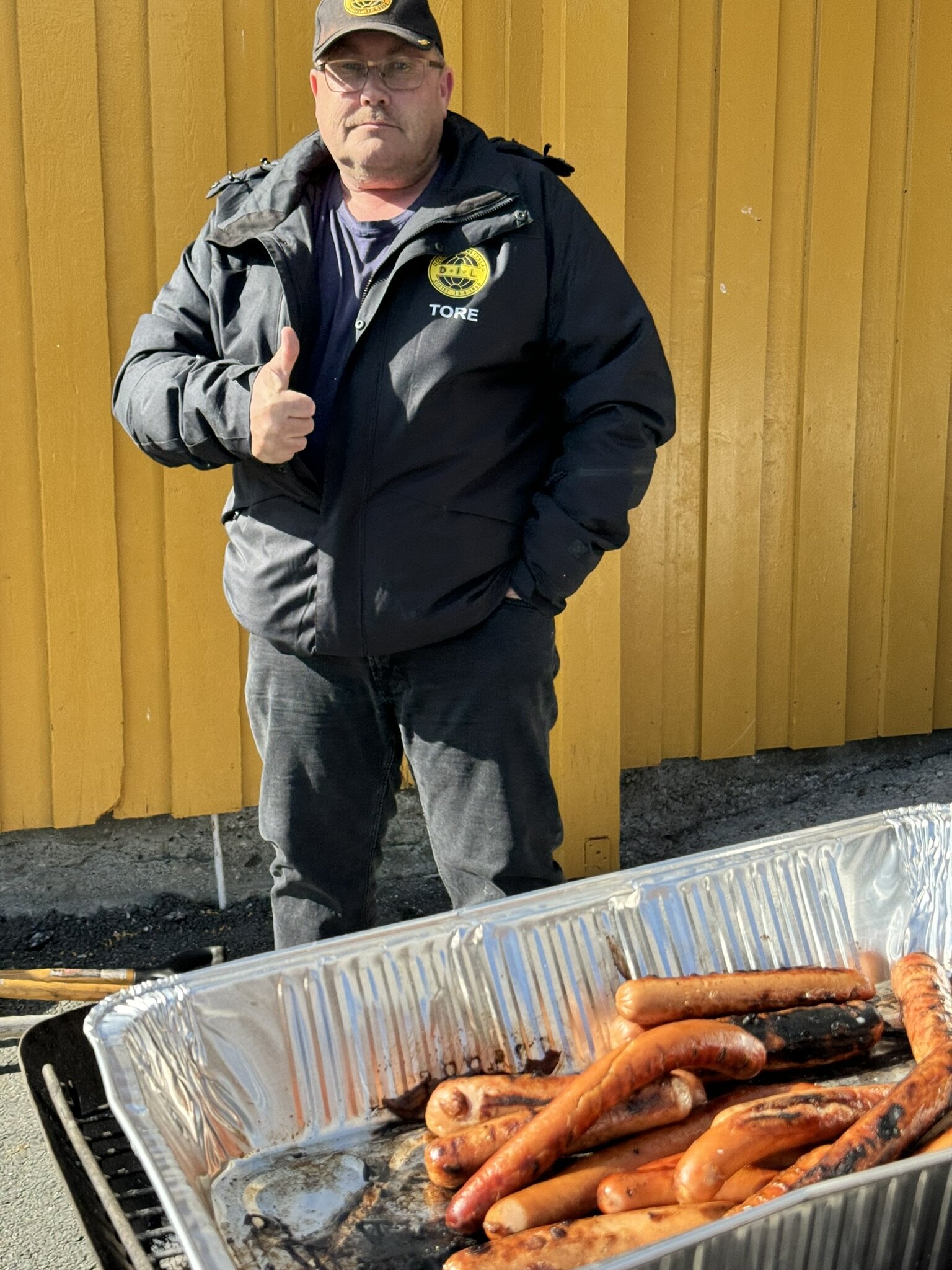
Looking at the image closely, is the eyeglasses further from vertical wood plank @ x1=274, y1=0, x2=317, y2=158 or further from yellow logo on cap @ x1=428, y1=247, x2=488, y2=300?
vertical wood plank @ x1=274, y1=0, x2=317, y2=158

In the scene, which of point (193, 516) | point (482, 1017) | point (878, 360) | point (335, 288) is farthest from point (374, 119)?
point (878, 360)

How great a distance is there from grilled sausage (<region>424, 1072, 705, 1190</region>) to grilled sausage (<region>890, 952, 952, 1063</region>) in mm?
375

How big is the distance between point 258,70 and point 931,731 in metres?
3.44

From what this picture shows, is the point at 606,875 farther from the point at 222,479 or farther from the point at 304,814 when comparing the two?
the point at 222,479

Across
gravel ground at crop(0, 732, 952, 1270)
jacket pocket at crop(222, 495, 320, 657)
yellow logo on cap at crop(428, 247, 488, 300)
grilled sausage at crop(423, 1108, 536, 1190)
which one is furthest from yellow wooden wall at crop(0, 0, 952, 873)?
grilled sausage at crop(423, 1108, 536, 1190)

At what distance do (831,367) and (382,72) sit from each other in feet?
8.36

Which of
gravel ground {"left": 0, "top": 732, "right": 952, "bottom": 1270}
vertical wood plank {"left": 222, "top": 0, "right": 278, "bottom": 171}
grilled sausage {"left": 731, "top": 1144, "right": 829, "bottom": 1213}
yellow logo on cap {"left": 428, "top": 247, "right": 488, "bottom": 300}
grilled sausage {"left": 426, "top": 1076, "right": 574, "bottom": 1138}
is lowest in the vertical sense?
gravel ground {"left": 0, "top": 732, "right": 952, "bottom": 1270}

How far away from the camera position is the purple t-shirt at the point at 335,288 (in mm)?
2701

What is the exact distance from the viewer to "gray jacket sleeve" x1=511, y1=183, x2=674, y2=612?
269 centimetres

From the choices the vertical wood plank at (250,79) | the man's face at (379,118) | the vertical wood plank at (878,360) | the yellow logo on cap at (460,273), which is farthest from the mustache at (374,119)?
the vertical wood plank at (878,360)

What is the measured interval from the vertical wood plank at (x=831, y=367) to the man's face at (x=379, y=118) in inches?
90.2

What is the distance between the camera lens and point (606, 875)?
238cm

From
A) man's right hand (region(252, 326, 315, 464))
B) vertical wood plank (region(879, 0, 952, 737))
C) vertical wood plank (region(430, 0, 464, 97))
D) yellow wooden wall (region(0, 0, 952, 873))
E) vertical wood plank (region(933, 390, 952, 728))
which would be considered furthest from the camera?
vertical wood plank (region(933, 390, 952, 728))

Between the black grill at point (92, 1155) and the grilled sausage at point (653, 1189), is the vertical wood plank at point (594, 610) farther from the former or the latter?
the grilled sausage at point (653, 1189)
